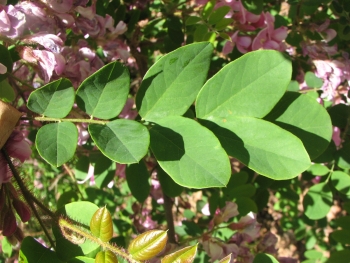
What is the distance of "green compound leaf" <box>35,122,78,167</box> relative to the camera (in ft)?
2.20

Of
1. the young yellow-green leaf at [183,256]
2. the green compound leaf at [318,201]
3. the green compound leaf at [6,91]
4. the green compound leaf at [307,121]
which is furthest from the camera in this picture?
the green compound leaf at [318,201]

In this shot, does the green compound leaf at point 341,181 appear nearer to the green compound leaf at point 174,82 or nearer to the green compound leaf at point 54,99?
the green compound leaf at point 174,82

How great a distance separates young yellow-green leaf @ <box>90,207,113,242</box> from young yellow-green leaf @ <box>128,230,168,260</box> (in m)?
0.05

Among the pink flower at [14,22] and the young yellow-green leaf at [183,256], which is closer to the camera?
the young yellow-green leaf at [183,256]

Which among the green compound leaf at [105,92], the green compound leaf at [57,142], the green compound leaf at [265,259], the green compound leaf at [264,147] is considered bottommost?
the green compound leaf at [265,259]

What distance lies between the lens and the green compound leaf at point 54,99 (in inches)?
28.8

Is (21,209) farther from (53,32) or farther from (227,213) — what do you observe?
(227,213)

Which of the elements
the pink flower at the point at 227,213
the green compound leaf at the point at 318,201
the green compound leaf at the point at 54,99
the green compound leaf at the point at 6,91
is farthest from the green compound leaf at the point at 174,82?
the green compound leaf at the point at 318,201

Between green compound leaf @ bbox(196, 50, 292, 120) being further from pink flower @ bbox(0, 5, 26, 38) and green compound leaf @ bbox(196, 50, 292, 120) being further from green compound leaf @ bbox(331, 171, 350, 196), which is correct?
green compound leaf @ bbox(331, 171, 350, 196)

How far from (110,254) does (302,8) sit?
98 cm

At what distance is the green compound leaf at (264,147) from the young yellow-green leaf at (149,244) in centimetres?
21

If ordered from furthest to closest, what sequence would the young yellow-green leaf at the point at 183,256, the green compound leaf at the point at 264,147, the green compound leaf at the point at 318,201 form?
the green compound leaf at the point at 318,201, the green compound leaf at the point at 264,147, the young yellow-green leaf at the point at 183,256

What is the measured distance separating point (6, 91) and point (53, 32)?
18cm

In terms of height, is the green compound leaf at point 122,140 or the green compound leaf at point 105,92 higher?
the green compound leaf at point 105,92
